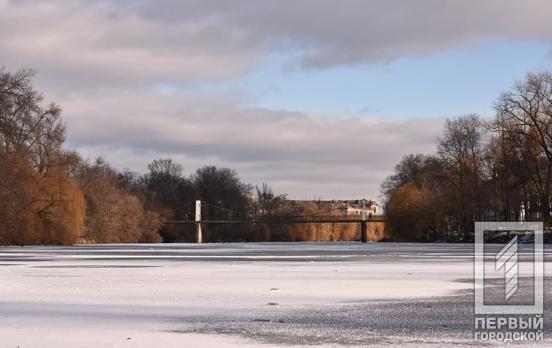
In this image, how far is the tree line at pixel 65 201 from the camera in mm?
54031

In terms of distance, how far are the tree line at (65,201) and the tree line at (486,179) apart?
26859 mm

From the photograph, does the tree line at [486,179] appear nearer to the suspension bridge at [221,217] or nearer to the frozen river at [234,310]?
the suspension bridge at [221,217]

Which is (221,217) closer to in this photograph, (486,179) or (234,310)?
(486,179)

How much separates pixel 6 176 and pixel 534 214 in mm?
40820

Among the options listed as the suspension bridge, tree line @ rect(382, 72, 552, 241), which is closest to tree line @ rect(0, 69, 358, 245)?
the suspension bridge

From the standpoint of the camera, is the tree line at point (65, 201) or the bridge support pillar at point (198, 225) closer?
the tree line at point (65, 201)

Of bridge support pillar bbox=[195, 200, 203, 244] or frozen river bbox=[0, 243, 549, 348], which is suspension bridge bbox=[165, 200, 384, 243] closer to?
bridge support pillar bbox=[195, 200, 203, 244]

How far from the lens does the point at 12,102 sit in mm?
53062

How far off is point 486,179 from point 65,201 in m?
34.6

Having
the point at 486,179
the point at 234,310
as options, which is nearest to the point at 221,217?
the point at 486,179

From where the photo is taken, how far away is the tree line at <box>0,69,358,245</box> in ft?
177

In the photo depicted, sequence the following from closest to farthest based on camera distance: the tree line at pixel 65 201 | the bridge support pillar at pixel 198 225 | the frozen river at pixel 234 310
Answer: the frozen river at pixel 234 310
the tree line at pixel 65 201
the bridge support pillar at pixel 198 225

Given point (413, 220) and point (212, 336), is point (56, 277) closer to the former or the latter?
point (212, 336)

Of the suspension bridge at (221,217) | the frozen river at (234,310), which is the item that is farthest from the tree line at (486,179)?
the frozen river at (234,310)
